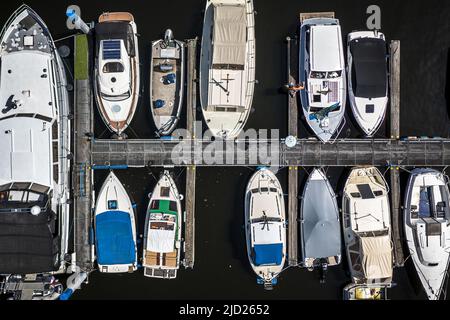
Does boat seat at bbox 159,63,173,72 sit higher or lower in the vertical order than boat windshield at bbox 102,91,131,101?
higher

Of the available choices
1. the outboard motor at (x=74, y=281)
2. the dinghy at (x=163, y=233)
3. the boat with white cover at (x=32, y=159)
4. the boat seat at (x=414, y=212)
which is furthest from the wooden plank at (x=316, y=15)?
the outboard motor at (x=74, y=281)

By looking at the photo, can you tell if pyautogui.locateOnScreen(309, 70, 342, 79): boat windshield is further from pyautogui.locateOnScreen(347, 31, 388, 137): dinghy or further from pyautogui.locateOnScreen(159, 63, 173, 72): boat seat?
pyautogui.locateOnScreen(159, 63, 173, 72): boat seat

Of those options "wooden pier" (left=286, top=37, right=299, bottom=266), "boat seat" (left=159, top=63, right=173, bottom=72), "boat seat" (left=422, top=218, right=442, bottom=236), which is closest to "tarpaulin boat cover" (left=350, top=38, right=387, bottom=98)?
"wooden pier" (left=286, top=37, right=299, bottom=266)

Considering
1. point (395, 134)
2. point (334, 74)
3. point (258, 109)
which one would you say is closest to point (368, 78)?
point (334, 74)

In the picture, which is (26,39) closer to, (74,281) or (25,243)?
(25,243)

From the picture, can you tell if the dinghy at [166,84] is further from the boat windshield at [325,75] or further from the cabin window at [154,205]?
the boat windshield at [325,75]

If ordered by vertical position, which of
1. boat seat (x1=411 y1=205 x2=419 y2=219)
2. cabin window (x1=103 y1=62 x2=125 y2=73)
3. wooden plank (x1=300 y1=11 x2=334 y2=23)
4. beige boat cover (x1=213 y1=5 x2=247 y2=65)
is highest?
wooden plank (x1=300 y1=11 x2=334 y2=23)

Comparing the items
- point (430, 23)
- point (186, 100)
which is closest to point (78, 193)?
point (186, 100)

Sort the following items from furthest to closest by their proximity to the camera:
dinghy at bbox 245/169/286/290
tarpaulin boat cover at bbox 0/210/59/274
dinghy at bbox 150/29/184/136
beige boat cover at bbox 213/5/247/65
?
dinghy at bbox 150/29/184/136, dinghy at bbox 245/169/286/290, beige boat cover at bbox 213/5/247/65, tarpaulin boat cover at bbox 0/210/59/274
